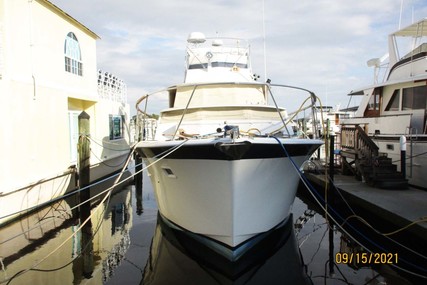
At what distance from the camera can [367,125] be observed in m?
12.9

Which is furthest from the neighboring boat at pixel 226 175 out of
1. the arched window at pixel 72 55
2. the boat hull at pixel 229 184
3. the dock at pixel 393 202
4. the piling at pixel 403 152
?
the arched window at pixel 72 55

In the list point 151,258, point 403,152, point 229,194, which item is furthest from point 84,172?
point 403,152

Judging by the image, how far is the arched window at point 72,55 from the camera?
11.8 meters

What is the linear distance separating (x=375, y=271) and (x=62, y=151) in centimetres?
885

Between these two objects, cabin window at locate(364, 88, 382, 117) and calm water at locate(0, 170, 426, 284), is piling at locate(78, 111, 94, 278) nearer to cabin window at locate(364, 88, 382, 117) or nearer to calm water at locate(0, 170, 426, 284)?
calm water at locate(0, 170, 426, 284)

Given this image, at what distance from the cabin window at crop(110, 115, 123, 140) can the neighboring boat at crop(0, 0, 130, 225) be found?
1.69 meters

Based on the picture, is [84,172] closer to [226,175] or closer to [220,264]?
[220,264]

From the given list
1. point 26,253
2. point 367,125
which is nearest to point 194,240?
point 26,253

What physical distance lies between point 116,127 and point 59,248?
10.1 metres

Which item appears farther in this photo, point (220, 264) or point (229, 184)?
point (220, 264)

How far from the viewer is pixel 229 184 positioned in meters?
5.64

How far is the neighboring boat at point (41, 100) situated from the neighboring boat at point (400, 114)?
27.9 ft

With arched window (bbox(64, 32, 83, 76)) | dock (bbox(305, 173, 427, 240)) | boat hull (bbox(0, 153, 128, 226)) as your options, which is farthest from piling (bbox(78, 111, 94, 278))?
dock (bbox(305, 173, 427, 240))

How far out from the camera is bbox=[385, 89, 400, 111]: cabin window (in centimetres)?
1183
